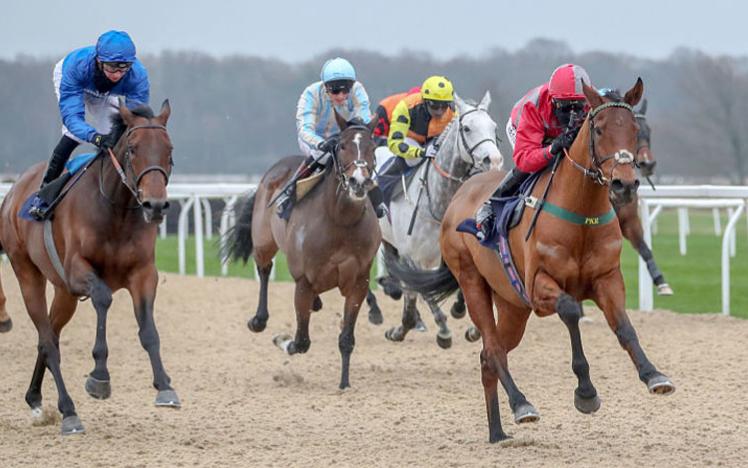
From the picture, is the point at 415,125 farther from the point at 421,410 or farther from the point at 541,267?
the point at 541,267

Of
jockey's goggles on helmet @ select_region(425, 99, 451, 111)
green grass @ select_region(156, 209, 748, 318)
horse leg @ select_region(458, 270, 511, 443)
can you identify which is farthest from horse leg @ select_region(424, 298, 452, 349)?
horse leg @ select_region(458, 270, 511, 443)

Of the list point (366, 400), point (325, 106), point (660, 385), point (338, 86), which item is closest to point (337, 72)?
point (338, 86)

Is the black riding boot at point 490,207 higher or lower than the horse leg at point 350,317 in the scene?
higher

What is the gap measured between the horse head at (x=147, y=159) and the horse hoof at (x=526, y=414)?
1.89 meters

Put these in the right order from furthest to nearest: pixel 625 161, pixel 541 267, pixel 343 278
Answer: pixel 343 278 → pixel 541 267 → pixel 625 161

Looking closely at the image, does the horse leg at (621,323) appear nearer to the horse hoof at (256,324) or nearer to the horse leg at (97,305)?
the horse leg at (97,305)

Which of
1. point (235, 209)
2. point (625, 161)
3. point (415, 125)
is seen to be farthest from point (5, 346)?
point (625, 161)

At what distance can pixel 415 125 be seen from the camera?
10227 millimetres

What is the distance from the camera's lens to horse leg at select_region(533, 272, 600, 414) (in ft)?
17.7

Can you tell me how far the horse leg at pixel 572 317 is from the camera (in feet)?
17.7

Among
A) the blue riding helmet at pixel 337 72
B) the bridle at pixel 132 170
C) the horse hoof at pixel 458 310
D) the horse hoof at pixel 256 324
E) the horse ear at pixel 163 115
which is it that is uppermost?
the blue riding helmet at pixel 337 72

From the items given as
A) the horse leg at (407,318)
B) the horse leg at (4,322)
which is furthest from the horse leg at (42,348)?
the horse leg at (407,318)

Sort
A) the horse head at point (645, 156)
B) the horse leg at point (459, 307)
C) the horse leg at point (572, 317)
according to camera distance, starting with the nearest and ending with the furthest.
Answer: the horse leg at point (572, 317) < the horse head at point (645, 156) < the horse leg at point (459, 307)

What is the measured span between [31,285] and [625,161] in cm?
368
